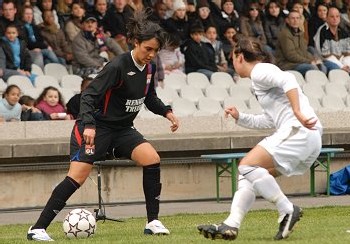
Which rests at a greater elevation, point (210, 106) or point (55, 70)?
point (55, 70)

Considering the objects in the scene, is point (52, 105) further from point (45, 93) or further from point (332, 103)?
point (332, 103)

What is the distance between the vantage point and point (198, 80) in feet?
69.9

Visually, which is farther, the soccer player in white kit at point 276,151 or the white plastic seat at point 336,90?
the white plastic seat at point 336,90

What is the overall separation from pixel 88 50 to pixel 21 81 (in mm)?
1566

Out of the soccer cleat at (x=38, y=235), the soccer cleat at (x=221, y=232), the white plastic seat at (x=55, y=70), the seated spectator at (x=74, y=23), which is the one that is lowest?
the soccer cleat at (x=38, y=235)

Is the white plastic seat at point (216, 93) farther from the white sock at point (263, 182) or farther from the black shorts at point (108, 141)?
the white sock at point (263, 182)

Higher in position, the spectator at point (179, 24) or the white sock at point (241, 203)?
the spectator at point (179, 24)

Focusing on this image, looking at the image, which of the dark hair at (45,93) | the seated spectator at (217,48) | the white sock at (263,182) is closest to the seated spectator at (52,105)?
the dark hair at (45,93)

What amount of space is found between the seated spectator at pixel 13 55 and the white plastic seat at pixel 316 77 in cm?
529

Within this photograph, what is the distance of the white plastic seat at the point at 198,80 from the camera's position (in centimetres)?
2119

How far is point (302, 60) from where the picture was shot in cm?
2288

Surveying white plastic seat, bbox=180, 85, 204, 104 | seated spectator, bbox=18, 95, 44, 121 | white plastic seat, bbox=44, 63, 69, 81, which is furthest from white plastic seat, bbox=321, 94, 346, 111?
seated spectator, bbox=18, 95, 44, 121

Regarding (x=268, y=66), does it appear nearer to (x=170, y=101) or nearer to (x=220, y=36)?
(x=170, y=101)

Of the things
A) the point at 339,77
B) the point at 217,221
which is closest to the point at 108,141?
the point at 217,221
